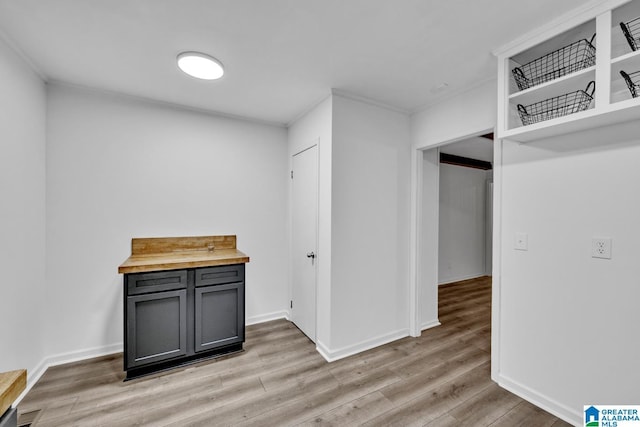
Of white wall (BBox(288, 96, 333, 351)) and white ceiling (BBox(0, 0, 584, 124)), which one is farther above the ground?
white ceiling (BBox(0, 0, 584, 124))

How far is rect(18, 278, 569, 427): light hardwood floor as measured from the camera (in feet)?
5.83

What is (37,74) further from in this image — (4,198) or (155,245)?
(155,245)

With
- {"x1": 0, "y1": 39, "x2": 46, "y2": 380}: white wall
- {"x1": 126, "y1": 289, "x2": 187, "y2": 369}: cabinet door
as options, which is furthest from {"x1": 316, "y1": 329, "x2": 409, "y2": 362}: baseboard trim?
{"x1": 0, "y1": 39, "x2": 46, "y2": 380}: white wall

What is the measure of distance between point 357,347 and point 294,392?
0.81 meters

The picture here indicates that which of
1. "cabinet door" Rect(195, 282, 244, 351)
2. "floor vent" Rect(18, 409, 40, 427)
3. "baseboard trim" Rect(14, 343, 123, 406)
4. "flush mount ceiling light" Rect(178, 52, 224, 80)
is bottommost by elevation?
"floor vent" Rect(18, 409, 40, 427)

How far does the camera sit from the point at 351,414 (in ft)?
5.96

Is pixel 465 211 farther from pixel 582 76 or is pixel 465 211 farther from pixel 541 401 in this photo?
pixel 582 76

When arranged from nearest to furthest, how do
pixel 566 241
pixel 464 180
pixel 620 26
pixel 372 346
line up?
pixel 620 26
pixel 566 241
pixel 372 346
pixel 464 180

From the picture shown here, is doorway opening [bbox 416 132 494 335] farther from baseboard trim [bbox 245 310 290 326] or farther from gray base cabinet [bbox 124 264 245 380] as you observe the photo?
gray base cabinet [bbox 124 264 245 380]

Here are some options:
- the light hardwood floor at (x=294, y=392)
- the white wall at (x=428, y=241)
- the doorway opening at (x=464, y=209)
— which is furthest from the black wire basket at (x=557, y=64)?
the light hardwood floor at (x=294, y=392)

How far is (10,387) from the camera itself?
714mm

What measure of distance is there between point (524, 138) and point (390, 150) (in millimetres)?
1194

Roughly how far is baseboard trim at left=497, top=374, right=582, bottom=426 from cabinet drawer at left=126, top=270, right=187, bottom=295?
2740 millimetres

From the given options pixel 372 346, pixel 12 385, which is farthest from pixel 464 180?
pixel 12 385
